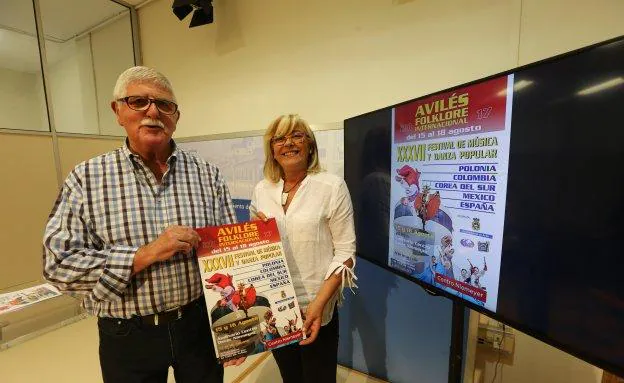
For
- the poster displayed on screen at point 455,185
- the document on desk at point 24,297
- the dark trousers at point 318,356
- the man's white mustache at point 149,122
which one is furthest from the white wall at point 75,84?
the poster displayed on screen at point 455,185

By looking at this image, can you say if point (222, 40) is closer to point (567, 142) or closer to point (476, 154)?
point (476, 154)

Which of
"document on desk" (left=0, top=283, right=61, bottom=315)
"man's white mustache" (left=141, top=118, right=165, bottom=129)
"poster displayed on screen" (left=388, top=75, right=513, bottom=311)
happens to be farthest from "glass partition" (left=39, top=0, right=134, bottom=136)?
"poster displayed on screen" (left=388, top=75, right=513, bottom=311)

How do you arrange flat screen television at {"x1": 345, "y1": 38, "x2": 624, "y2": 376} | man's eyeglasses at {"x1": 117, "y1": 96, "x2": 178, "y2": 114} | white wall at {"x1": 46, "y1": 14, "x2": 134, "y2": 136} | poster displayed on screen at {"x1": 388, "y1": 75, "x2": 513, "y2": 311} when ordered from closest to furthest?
flat screen television at {"x1": 345, "y1": 38, "x2": 624, "y2": 376} → poster displayed on screen at {"x1": 388, "y1": 75, "x2": 513, "y2": 311} → man's eyeglasses at {"x1": 117, "y1": 96, "x2": 178, "y2": 114} → white wall at {"x1": 46, "y1": 14, "x2": 134, "y2": 136}

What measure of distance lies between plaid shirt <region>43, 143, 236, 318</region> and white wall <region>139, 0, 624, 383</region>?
1.34m

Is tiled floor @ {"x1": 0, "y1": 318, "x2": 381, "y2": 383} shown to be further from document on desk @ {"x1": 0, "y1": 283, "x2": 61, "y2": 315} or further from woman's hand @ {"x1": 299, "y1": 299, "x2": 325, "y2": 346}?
woman's hand @ {"x1": 299, "y1": 299, "x2": 325, "y2": 346}

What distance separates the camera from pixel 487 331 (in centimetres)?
178

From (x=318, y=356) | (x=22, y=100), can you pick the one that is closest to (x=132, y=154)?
(x=318, y=356)

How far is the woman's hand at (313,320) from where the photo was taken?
104 centimetres

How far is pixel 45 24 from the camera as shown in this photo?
8.62 ft

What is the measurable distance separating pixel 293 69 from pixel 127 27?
2.08 metres

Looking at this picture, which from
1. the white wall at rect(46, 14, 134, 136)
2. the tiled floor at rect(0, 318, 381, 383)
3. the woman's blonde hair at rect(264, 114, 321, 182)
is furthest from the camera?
the white wall at rect(46, 14, 134, 136)

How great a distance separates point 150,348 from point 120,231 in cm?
40

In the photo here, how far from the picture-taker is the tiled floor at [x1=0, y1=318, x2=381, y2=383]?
1.82m

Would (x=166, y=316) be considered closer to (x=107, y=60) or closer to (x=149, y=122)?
(x=149, y=122)
